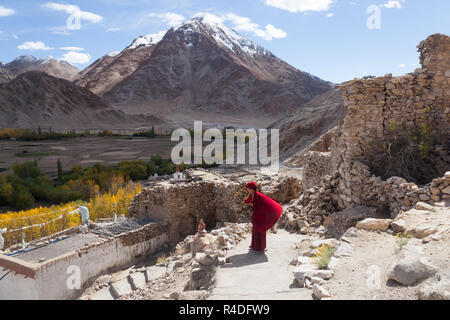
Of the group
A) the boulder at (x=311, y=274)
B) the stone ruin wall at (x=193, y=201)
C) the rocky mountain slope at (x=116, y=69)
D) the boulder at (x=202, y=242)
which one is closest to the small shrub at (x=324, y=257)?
the boulder at (x=311, y=274)

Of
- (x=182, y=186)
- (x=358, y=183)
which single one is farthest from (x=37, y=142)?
(x=358, y=183)

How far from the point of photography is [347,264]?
127 inches

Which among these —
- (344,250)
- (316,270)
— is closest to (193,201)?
(344,250)

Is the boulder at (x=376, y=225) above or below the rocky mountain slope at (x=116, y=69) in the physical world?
below

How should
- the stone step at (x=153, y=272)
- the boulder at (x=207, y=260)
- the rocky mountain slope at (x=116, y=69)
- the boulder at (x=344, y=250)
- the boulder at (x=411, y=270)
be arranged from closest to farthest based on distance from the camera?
the boulder at (x=411, y=270), the boulder at (x=344, y=250), the boulder at (x=207, y=260), the stone step at (x=153, y=272), the rocky mountain slope at (x=116, y=69)

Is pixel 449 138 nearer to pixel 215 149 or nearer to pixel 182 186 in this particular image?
pixel 182 186

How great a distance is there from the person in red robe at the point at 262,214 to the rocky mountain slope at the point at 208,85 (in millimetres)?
54850

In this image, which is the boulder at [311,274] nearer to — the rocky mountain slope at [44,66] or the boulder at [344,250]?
the boulder at [344,250]

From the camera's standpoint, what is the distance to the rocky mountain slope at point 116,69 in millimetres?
76125

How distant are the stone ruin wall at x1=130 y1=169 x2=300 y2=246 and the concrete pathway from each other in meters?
4.15

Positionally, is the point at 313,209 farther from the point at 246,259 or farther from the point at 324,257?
the point at 324,257

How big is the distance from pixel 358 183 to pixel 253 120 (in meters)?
57.6

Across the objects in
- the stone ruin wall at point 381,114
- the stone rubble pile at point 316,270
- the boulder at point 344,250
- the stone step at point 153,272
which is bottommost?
the stone step at point 153,272

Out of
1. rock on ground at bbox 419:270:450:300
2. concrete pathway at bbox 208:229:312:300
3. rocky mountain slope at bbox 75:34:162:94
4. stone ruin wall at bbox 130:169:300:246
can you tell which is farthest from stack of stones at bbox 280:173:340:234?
rocky mountain slope at bbox 75:34:162:94
